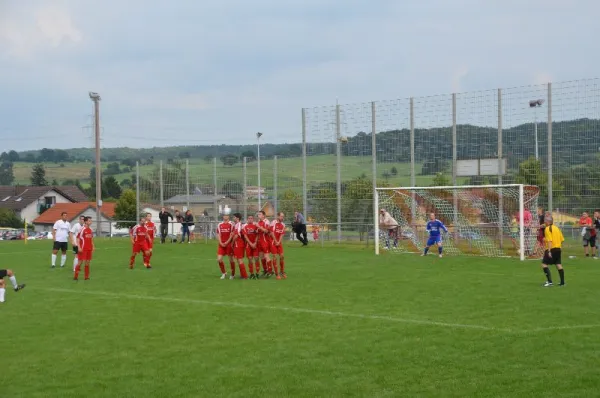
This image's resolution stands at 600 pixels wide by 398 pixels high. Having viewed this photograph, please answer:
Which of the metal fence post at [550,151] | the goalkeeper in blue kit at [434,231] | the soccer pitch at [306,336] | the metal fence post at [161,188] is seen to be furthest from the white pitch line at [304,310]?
the metal fence post at [161,188]

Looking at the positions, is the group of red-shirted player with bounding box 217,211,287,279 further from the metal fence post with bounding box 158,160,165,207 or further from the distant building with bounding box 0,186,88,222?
the distant building with bounding box 0,186,88,222

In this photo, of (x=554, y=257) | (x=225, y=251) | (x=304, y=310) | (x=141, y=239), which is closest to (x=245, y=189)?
(x=141, y=239)

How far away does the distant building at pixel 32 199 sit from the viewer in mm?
98312

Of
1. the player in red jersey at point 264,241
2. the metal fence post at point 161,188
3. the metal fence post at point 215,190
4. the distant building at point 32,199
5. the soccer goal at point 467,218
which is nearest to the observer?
the player in red jersey at point 264,241

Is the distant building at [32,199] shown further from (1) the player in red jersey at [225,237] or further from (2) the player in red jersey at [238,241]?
(2) the player in red jersey at [238,241]

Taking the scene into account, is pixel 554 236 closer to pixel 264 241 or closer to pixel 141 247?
pixel 264 241

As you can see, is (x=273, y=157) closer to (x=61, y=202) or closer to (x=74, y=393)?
(x=74, y=393)

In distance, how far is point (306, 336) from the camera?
42.4 feet

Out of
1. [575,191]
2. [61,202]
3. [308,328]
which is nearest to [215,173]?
[575,191]

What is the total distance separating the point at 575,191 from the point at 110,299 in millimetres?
19964

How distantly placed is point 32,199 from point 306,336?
9293 cm

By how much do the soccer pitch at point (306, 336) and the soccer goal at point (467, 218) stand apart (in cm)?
595

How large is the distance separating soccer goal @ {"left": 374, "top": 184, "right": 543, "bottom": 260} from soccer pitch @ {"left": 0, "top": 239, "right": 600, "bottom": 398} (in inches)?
234

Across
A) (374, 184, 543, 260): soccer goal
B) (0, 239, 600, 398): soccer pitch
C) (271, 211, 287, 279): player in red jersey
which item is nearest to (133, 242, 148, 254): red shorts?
(0, 239, 600, 398): soccer pitch
